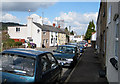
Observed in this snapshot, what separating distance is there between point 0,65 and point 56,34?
44.0m

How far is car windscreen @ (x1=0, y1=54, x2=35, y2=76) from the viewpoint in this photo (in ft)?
11.4

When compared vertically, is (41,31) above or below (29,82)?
above

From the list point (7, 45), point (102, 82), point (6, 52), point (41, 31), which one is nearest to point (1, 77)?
point (6, 52)

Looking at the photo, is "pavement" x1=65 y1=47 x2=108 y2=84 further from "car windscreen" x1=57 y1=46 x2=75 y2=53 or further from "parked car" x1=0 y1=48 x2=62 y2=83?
"parked car" x1=0 y1=48 x2=62 y2=83

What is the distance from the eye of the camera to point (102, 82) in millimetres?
6723

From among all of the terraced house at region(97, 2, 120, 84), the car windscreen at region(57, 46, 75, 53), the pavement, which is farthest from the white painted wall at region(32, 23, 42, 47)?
the terraced house at region(97, 2, 120, 84)

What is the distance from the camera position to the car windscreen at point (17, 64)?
3488 mm

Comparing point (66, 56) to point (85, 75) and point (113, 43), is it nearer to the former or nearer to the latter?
point (85, 75)

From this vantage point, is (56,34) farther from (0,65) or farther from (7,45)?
(0,65)

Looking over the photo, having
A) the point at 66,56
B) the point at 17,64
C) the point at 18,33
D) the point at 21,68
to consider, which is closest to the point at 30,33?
the point at 18,33

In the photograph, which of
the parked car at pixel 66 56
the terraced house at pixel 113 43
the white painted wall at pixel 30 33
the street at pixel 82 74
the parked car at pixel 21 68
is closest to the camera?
the parked car at pixel 21 68

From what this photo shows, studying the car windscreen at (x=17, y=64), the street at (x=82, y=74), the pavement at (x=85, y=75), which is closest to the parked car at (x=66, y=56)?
the street at (x=82, y=74)

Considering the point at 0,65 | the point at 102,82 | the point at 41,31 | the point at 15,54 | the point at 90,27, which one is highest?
the point at 90,27

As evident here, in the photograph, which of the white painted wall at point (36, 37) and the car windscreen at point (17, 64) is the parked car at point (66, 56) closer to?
the car windscreen at point (17, 64)
